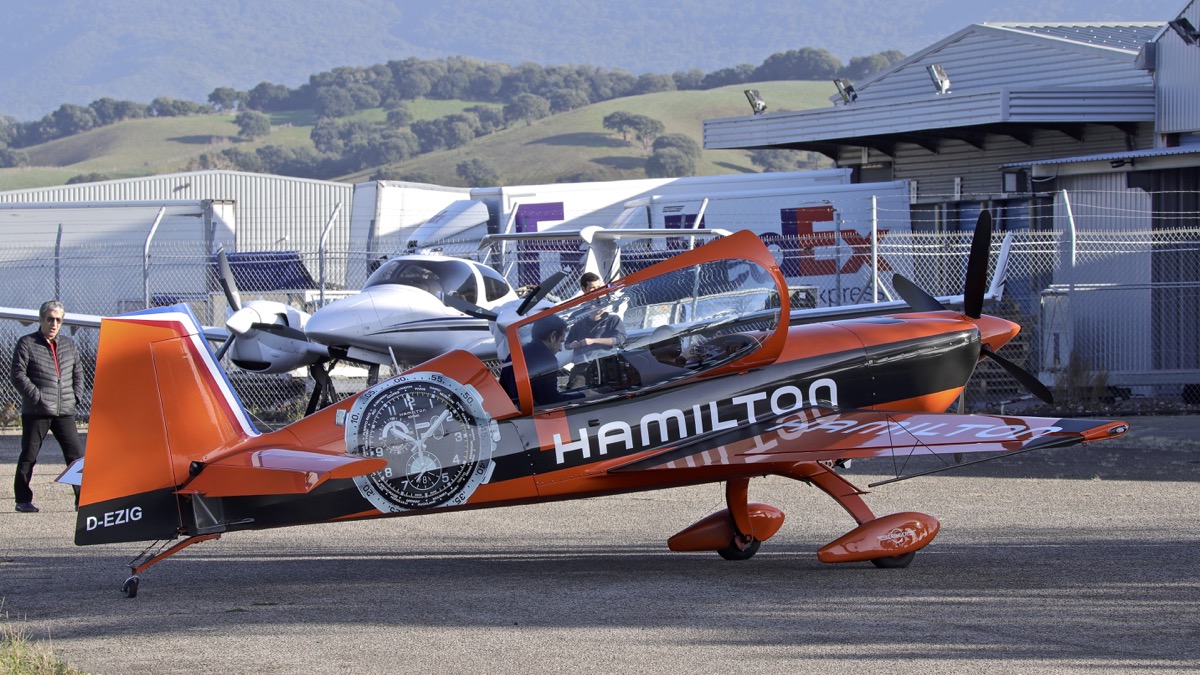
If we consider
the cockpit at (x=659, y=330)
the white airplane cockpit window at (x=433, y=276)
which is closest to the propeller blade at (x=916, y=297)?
the cockpit at (x=659, y=330)

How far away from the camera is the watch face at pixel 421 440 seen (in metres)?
7.08

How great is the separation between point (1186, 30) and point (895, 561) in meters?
18.0

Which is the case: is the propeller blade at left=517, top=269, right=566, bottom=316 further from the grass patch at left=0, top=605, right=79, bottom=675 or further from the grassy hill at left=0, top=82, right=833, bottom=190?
the grassy hill at left=0, top=82, right=833, bottom=190

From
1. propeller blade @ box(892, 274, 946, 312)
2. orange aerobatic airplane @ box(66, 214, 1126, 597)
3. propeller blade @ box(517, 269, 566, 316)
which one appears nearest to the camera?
orange aerobatic airplane @ box(66, 214, 1126, 597)

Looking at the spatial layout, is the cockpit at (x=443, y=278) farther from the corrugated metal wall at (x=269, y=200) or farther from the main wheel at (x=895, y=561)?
the corrugated metal wall at (x=269, y=200)

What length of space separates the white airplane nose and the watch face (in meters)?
6.72

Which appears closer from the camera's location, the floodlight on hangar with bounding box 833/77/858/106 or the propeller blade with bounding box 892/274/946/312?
the propeller blade with bounding box 892/274/946/312

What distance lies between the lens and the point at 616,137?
12019 cm

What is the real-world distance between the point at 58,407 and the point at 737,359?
243 inches

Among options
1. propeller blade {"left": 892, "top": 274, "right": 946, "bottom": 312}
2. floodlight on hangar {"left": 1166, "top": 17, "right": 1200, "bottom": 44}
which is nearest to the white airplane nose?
propeller blade {"left": 892, "top": 274, "right": 946, "bottom": 312}

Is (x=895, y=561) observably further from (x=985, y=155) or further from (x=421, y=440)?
(x=985, y=155)

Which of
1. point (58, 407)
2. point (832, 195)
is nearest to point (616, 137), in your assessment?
point (832, 195)

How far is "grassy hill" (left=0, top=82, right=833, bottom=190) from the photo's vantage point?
110 m

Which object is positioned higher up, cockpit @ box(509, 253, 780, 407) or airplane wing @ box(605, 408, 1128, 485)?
cockpit @ box(509, 253, 780, 407)
